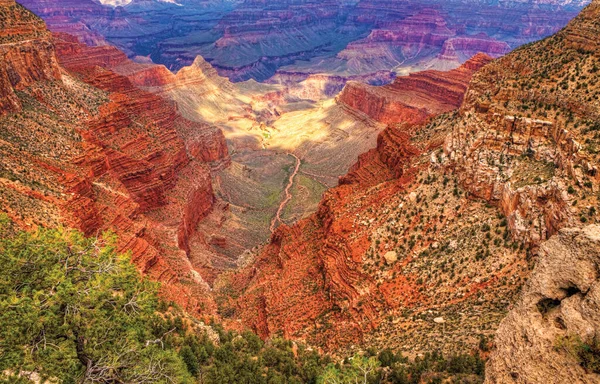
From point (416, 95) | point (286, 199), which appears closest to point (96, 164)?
point (286, 199)

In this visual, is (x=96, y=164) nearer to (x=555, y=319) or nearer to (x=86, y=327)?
(x=86, y=327)

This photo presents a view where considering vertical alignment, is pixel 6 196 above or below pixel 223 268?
above

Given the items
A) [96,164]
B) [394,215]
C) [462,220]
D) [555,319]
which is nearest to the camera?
[555,319]

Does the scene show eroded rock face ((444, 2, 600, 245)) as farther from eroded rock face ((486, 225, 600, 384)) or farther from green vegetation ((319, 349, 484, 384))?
eroded rock face ((486, 225, 600, 384))

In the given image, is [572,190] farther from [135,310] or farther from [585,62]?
[135,310]

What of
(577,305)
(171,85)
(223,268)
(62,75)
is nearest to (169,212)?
(223,268)

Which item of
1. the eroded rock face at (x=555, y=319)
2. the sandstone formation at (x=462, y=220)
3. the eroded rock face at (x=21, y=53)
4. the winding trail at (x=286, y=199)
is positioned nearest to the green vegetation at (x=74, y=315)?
the eroded rock face at (x=555, y=319)

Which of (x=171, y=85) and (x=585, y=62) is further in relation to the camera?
(x=171, y=85)
